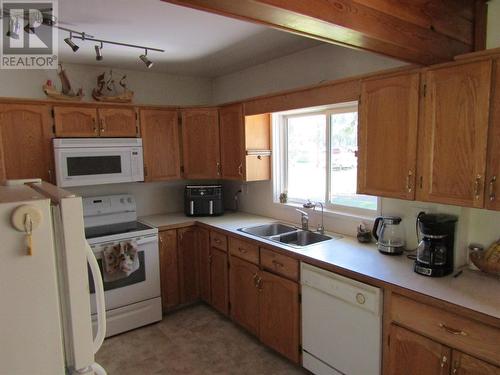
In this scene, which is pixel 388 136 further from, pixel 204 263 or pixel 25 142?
pixel 25 142

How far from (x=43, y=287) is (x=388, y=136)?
1.86 m

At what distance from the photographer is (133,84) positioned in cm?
361

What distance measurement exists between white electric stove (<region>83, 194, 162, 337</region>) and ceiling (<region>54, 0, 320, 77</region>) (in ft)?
4.52

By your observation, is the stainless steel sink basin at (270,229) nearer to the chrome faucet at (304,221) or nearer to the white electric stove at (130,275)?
the chrome faucet at (304,221)

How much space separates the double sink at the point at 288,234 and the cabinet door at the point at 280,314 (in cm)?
32

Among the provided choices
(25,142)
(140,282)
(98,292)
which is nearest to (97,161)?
(25,142)

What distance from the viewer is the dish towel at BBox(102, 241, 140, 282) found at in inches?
111

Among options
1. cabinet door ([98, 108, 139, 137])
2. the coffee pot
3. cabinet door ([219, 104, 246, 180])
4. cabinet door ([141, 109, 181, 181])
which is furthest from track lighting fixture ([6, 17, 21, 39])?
the coffee pot

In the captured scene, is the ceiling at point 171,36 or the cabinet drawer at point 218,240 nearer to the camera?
the ceiling at point 171,36

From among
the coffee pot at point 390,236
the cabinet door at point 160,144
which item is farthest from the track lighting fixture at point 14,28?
the coffee pot at point 390,236

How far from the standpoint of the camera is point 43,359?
2.68ft

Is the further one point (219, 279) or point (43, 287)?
point (219, 279)

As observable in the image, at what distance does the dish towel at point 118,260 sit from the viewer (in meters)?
2.81

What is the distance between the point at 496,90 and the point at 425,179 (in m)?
0.53
